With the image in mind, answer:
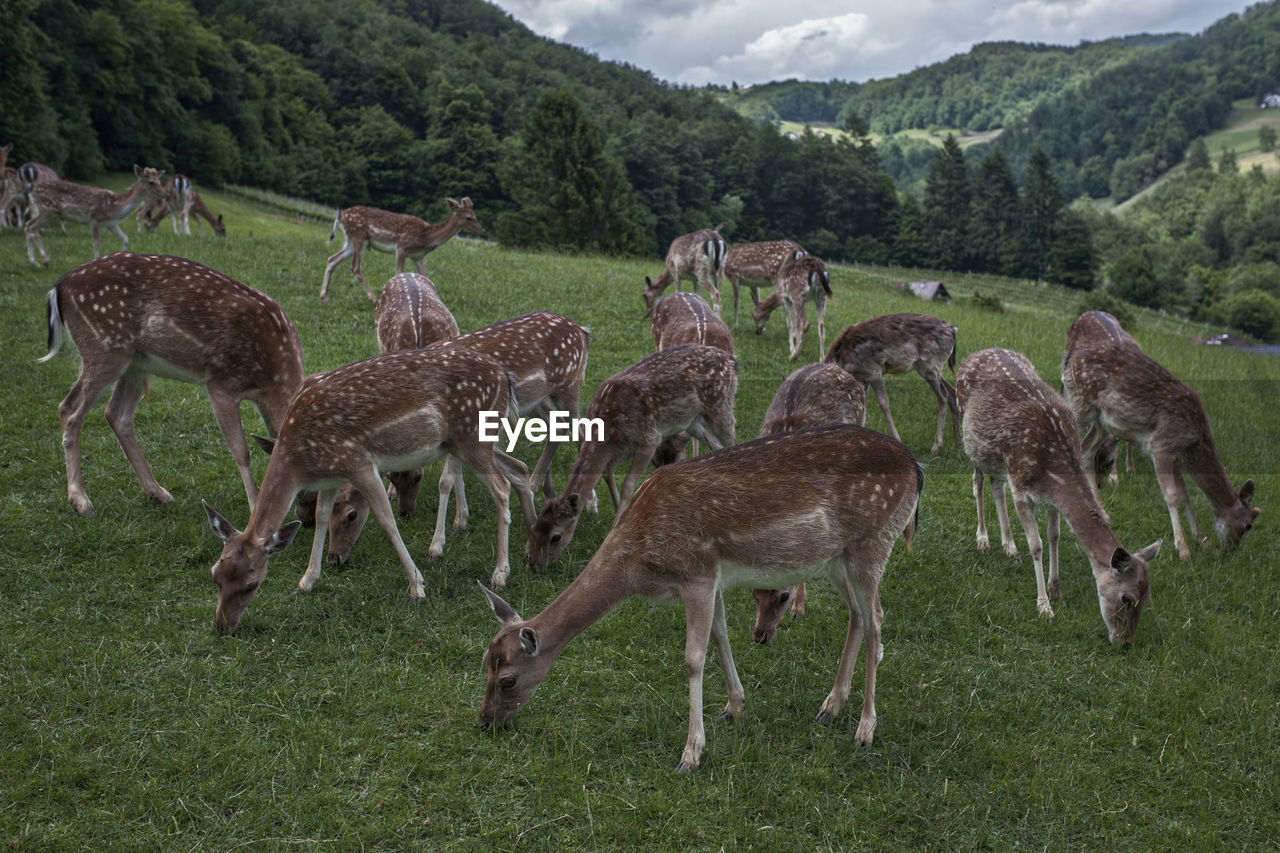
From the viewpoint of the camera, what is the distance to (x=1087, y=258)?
74.0m

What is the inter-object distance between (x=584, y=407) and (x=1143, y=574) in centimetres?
643

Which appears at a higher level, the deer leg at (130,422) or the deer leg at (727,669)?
the deer leg at (130,422)

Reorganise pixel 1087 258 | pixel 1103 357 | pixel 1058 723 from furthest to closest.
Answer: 1. pixel 1087 258
2. pixel 1103 357
3. pixel 1058 723

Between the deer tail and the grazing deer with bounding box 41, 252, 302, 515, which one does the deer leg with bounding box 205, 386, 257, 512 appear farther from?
the deer tail

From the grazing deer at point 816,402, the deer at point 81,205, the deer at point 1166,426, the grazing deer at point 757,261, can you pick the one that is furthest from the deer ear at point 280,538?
the deer at point 81,205

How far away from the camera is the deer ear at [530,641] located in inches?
183

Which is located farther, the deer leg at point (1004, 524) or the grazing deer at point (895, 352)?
the grazing deer at point (895, 352)

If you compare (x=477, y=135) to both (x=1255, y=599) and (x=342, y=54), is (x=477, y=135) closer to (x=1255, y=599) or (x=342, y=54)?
(x=342, y=54)

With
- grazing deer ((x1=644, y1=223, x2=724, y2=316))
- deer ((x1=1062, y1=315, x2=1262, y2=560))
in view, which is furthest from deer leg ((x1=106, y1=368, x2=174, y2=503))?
grazing deer ((x1=644, y1=223, x2=724, y2=316))

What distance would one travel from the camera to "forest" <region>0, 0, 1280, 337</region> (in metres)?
45.3

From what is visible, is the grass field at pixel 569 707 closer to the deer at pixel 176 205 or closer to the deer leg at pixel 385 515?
the deer leg at pixel 385 515

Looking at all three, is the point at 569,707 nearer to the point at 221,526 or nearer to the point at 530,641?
the point at 530,641

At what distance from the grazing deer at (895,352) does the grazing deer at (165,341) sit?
20.4ft

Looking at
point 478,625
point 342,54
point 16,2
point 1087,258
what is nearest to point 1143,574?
point 478,625
